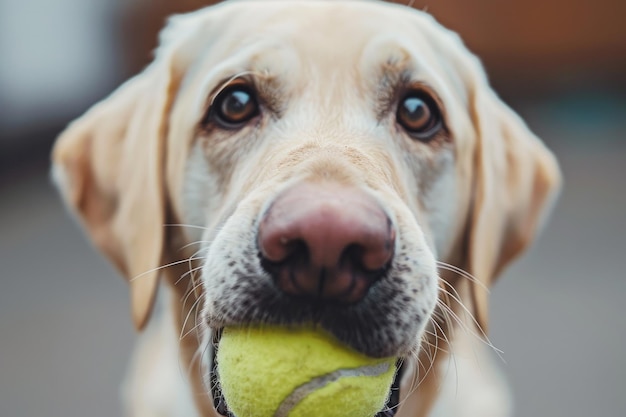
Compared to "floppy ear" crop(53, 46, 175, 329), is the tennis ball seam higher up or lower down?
higher up

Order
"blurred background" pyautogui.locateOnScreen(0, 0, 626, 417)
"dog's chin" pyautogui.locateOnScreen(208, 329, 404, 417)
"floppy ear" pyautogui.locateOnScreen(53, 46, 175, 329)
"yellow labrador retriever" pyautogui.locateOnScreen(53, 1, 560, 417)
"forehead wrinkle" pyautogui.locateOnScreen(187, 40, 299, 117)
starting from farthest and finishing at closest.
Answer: "blurred background" pyautogui.locateOnScreen(0, 0, 626, 417) → "floppy ear" pyautogui.locateOnScreen(53, 46, 175, 329) → "forehead wrinkle" pyautogui.locateOnScreen(187, 40, 299, 117) → "dog's chin" pyautogui.locateOnScreen(208, 329, 404, 417) → "yellow labrador retriever" pyautogui.locateOnScreen(53, 1, 560, 417)

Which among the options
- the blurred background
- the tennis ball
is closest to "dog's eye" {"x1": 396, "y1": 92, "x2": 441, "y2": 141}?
the tennis ball

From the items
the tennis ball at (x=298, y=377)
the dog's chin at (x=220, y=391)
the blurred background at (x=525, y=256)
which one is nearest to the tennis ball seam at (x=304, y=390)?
the tennis ball at (x=298, y=377)

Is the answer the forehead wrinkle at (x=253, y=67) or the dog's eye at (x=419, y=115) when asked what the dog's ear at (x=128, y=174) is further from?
the dog's eye at (x=419, y=115)

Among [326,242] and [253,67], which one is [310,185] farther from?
[253,67]

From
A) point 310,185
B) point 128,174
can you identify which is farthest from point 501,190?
point 128,174

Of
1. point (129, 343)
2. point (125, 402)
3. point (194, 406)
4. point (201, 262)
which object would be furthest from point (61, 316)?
point (201, 262)

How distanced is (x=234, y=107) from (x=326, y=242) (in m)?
0.79

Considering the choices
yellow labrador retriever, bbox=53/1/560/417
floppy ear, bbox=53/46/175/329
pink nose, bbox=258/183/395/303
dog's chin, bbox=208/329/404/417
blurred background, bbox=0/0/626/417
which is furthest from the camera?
blurred background, bbox=0/0/626/417

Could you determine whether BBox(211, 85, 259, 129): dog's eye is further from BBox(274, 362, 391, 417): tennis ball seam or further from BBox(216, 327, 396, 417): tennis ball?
BBox(274, 362, 391, 417): tennis ball seam

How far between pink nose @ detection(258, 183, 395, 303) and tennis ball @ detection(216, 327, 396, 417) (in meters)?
0.10

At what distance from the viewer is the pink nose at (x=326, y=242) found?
1.45m

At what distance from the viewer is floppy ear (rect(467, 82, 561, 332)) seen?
2266 mm

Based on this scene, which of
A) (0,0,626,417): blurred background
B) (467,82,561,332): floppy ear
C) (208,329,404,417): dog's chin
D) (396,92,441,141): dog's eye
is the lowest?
(0,0,626,417): blurred background
